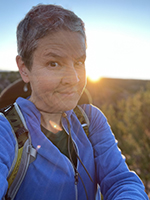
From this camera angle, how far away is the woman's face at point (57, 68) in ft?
2.64

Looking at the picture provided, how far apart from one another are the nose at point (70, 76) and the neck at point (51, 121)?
301 mm

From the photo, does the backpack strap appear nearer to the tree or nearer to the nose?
the nose

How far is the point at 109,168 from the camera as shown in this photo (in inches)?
37.9

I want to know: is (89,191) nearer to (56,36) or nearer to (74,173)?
(74,173)

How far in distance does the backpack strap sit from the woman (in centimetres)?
3

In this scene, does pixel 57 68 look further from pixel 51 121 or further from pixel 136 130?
pixel 136 130

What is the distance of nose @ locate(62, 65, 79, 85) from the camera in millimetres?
825

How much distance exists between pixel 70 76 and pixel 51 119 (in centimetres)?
35

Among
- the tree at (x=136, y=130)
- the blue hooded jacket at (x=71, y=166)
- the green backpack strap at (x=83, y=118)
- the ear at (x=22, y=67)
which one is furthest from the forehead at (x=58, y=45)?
the tree at (x=136, y=130)

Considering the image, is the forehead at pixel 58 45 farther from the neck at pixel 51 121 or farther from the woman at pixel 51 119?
the neck at pixel 51 121

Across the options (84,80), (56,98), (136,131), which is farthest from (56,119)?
(136,131)

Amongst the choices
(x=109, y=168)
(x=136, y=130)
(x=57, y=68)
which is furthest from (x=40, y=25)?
Answer: (x=136, y=130)

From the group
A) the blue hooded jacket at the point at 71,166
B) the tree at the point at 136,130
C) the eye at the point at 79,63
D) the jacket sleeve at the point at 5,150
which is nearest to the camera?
the jacket sleeve at the point at 5,150

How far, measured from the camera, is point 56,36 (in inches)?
31.8
